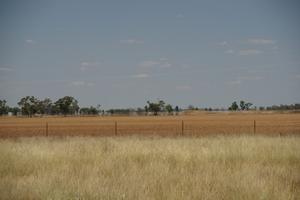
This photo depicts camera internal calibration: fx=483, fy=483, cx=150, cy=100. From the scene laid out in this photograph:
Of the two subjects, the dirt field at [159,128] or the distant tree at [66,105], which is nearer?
the dirt field at [159,128]

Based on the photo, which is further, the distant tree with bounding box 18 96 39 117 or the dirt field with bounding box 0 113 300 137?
the distant tree with bounding box 18 96 39 117

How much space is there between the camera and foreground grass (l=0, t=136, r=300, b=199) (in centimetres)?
1136

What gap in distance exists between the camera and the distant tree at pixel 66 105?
187 meters

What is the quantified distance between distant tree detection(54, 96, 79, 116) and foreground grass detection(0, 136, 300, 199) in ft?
549

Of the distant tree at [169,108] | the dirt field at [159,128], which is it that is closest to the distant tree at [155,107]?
the distant tree at [169,108]

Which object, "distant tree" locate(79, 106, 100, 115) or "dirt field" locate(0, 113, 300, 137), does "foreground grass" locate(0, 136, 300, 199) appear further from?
"distant tree" locate(79, 106, 100, 115)

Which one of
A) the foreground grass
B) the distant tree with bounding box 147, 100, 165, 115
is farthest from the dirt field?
the distant tree with bounding box 147, 100, 165, 115

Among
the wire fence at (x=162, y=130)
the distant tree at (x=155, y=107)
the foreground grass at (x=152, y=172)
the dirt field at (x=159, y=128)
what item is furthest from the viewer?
the distant tree at (x=155, y=107)

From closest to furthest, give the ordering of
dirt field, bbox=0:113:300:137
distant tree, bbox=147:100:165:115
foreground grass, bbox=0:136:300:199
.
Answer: foreground grass, bbox=0:136:300:199 < dirt field, bbox=0:113:300:137 < distant tree, bbox=147:100:165:115

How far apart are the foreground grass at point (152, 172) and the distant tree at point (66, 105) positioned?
549 ft

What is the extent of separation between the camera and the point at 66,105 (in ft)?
616

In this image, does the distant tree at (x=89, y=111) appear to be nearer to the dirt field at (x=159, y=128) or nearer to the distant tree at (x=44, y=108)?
the distant tree at (x=44, y=108)

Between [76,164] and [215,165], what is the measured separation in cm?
474

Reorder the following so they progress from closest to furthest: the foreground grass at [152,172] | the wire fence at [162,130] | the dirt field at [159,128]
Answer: the foreground grass at [152,172] → the wire fence at [162,130] → the dirt field at [159,128]
